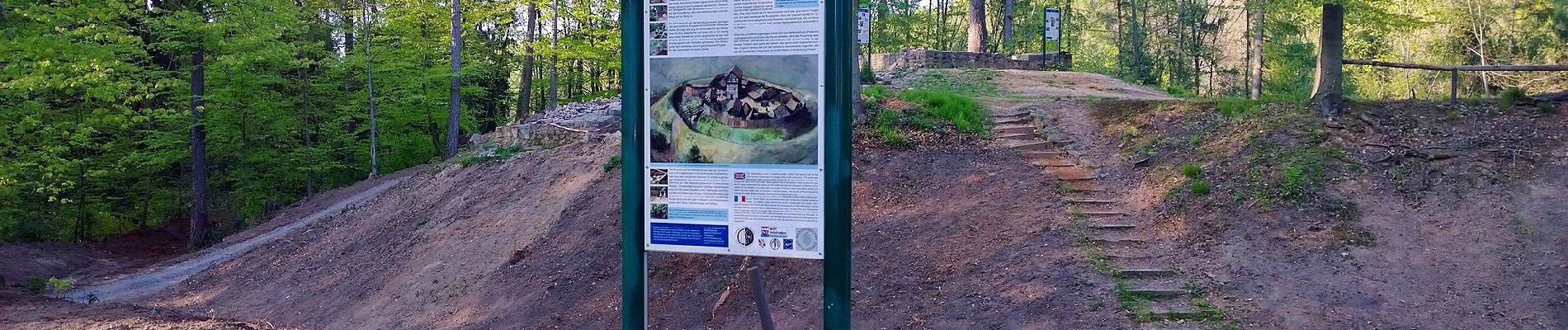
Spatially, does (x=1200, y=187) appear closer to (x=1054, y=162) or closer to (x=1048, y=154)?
(x=1054, y=162)

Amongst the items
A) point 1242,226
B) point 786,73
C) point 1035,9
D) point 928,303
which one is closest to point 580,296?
point 928,303

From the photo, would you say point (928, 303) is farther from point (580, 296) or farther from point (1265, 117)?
point (1265, 117)

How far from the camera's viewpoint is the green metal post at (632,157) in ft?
14.1

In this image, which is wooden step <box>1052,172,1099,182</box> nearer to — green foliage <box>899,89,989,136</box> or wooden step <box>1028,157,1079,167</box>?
wooden step <box>1028,157,1079,167</box>

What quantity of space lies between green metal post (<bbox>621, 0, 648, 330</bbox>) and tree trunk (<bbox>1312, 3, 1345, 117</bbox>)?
318 inches

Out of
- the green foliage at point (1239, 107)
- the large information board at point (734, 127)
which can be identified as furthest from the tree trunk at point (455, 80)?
the large information board at point (734, 127)

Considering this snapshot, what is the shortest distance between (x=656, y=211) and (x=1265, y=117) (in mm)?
7921

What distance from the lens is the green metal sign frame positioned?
13.1ft

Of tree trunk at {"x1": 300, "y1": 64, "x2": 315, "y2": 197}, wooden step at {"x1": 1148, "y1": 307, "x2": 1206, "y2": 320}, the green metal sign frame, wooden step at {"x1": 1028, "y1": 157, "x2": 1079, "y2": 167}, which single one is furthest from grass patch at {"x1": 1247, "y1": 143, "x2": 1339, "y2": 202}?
tree trunk at {"x1": 300, "y1": 64, "x2": 315, "y2": 197}

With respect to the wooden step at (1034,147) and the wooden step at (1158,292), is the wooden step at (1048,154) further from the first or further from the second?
the wooden step at (1158,292)

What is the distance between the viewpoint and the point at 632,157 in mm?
4359

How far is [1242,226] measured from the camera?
7.84 m

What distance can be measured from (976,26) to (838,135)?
2036cm

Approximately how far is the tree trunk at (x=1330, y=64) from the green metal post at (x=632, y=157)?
26.5 ft
